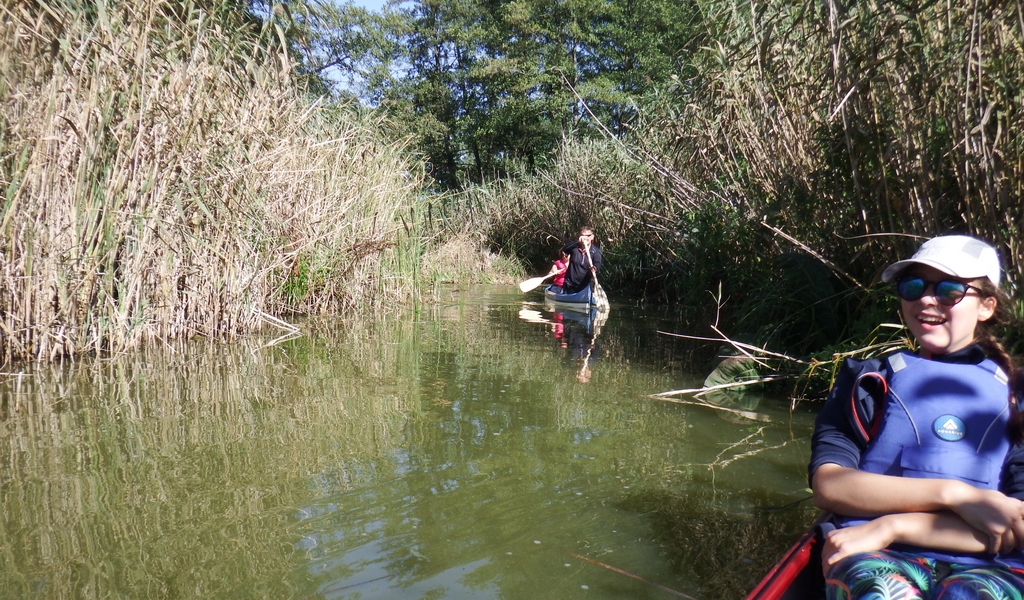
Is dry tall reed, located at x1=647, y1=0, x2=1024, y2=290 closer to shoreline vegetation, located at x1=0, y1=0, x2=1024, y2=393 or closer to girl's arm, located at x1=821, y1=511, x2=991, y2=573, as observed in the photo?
shoreline vegetation, located at x1=0, y1=0, x2=1024, y2=393

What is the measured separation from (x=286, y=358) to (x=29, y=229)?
1.97 m

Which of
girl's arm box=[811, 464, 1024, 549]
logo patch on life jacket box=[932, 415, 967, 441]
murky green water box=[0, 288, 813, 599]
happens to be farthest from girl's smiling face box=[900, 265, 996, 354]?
murky green water box=[0, 288, 813, 599]

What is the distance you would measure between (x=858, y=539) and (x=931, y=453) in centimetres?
32

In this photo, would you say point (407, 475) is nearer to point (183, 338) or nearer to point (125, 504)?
point (125, 504)

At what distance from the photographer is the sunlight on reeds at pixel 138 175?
15.4 ft

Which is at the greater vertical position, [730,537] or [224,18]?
[224,18]

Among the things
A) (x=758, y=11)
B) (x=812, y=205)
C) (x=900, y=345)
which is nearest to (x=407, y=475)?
(x=900, y=345)

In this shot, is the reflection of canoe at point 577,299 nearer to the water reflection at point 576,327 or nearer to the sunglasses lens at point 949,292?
the water reflection at point 576,327

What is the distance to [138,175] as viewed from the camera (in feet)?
17.3

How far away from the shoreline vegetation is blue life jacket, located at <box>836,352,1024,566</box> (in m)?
1.96

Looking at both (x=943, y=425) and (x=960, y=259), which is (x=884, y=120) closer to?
A: (x=960, y=259)

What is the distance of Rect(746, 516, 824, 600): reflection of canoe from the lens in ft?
5.72

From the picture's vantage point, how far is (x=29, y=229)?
4.71 metres

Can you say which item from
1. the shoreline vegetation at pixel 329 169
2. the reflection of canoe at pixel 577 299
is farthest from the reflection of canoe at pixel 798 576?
the reflection of canoe at pixel 577 299
